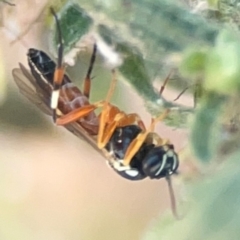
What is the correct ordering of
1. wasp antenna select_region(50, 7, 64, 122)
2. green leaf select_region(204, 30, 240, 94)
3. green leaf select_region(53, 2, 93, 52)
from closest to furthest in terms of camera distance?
green leaf select_region(204, 30, 240, 94)
green leaf select_region(53, 2, 93, 52)
wasp antenna select_region(50, 7, 64, 122)

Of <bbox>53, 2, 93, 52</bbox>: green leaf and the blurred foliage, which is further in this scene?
<bbox>53, 2, 93, 52</bbox>: green leaf

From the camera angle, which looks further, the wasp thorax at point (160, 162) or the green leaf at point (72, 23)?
the wasp thorax at point (160, 162)

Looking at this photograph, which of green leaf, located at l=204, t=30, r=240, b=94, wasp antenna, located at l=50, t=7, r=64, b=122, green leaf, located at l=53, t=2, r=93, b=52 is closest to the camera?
green leaf, located at l=204, t=30, r=240, b=94

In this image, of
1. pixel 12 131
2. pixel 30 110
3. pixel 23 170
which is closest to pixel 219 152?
pixel 30 110

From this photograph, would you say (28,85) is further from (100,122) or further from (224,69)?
(224,69)

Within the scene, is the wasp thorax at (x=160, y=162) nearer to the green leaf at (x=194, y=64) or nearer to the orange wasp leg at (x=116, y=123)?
the orange wasp leg at (x=116, y=123)

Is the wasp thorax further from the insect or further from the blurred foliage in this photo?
the blurred foliage

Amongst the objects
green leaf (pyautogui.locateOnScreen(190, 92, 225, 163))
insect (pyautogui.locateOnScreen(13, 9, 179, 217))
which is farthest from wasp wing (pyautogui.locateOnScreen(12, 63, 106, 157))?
green leaf (pyautogui.locateOnScreen(190, 92, 225, 163))

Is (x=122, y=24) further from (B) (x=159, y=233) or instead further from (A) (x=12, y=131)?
(A) (x=12, y=131)

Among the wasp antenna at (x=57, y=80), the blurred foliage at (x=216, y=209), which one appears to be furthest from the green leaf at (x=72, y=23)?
the blurred foliage at (x=216, y=209)
